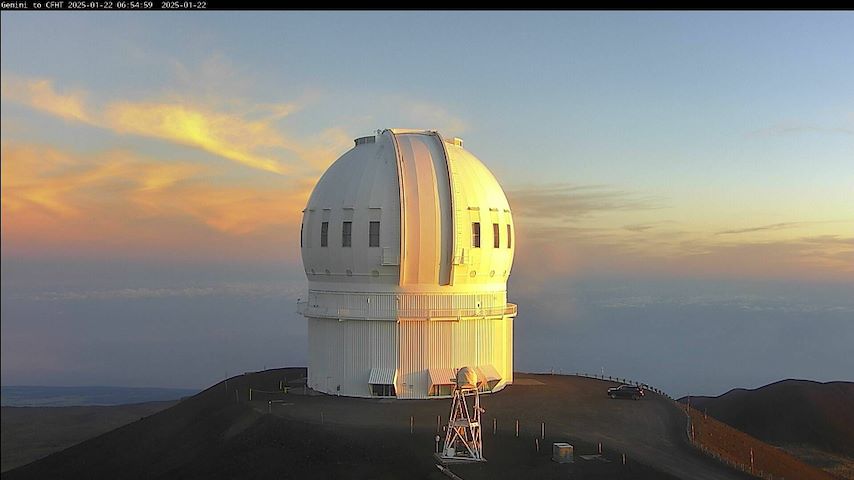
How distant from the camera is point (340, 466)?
2536 centimetres

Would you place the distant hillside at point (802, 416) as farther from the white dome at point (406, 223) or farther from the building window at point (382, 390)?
the building window at point (382, 390)

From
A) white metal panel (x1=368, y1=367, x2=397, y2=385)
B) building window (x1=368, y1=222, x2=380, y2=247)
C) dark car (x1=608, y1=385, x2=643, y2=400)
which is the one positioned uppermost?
building window (x1=368, y1=222, x2=380, y2=247)

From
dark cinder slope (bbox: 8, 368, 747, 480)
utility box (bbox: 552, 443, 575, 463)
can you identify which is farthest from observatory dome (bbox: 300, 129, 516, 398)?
utility box (bbox: 552, 443, 575, 463)

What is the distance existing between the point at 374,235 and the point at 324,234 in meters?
3.16

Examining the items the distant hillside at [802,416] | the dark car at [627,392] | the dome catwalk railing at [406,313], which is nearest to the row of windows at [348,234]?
the dome catwalk railing at [406,313]

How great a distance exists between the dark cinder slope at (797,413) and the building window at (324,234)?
29.2 metres

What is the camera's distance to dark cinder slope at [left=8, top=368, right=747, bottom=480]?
24.6 meters

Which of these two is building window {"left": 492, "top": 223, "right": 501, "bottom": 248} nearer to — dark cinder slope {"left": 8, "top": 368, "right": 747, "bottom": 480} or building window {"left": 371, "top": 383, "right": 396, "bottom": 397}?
dark cinder slope {"left": 8, "top": 368, "right": 747, "bottom": 480}

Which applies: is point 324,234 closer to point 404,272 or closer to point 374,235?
point 374,235

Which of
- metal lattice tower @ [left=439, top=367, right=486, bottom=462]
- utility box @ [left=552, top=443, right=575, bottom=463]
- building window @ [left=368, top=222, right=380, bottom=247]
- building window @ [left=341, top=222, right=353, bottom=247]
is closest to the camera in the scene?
utility box @ [left=552, top=443, right=575, bottom=463]

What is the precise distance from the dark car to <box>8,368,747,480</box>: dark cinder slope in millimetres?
498

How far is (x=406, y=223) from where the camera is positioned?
35.3 meters

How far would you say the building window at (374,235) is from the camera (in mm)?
35656

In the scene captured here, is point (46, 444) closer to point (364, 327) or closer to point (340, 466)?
point (364, 327)
